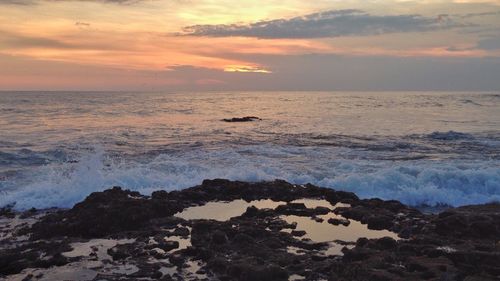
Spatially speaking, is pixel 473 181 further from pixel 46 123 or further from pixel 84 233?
pixel 46 123

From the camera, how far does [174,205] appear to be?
480 inches

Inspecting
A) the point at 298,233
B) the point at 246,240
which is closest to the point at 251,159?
the point at 298,233

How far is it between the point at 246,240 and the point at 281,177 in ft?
26.1

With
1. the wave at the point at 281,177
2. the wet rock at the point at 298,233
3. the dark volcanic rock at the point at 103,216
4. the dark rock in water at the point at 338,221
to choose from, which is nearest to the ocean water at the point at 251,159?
the wave at the point at 281,177

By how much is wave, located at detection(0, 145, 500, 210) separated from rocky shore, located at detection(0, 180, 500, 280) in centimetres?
178

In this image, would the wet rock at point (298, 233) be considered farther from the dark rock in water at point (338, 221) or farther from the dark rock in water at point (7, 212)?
the dark rock in water at point (7, 212)

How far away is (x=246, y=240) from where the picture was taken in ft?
30.0

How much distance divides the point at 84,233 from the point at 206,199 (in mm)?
3987

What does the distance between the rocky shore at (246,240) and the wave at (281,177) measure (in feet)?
5.86

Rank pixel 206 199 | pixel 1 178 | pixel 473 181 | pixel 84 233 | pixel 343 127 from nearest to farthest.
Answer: pixel 84 233 < pixel 206 199 < pixel 473 181 < pixel 1 178 < pixel 343 127

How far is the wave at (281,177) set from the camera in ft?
46.9

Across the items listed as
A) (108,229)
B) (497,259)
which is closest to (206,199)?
(108,229)

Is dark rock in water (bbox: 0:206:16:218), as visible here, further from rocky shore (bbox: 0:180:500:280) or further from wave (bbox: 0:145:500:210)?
wave (bbox: 0:145:500:210)

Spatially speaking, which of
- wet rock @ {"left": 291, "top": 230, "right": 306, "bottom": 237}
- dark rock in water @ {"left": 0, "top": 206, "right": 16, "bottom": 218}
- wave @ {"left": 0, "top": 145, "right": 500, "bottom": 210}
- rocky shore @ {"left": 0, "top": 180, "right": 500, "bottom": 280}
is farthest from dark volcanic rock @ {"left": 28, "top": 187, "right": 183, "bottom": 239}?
wet rock @ {"left": 291, "top": 230, "right": 306, "bottom": 237}
